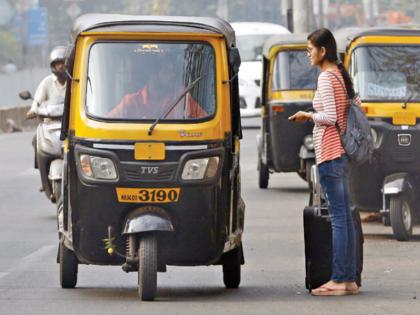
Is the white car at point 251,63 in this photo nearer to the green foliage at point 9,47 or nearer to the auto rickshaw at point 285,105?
the auto rickshaw at point 285,105

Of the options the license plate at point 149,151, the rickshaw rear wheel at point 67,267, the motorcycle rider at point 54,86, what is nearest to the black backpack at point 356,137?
the license plate at point 149,151

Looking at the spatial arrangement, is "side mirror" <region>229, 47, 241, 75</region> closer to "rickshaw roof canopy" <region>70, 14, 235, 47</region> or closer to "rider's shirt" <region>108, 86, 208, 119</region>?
"rickshaw roof canopy" <region>70, 14, 235, 47</region>

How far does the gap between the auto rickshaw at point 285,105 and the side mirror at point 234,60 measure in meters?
9.38

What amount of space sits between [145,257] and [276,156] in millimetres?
10841

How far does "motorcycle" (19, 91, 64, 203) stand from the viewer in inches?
681

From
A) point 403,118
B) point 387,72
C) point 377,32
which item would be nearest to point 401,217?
point 403,118

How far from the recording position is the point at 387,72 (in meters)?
17.0

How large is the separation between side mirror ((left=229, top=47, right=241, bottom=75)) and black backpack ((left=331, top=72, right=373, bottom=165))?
2.22 ft

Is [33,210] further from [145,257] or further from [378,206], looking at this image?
[145,257]

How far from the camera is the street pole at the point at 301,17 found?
3919 cm

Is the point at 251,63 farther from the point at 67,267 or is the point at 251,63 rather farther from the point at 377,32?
the point at 67,267

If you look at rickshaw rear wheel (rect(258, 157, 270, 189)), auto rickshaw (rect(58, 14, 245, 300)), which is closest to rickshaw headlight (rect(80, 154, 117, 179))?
auto rickshaw (rect(58, 14, 245, 300))

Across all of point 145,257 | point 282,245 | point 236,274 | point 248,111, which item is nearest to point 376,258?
point 282,245

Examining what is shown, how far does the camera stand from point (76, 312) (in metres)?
10.8
